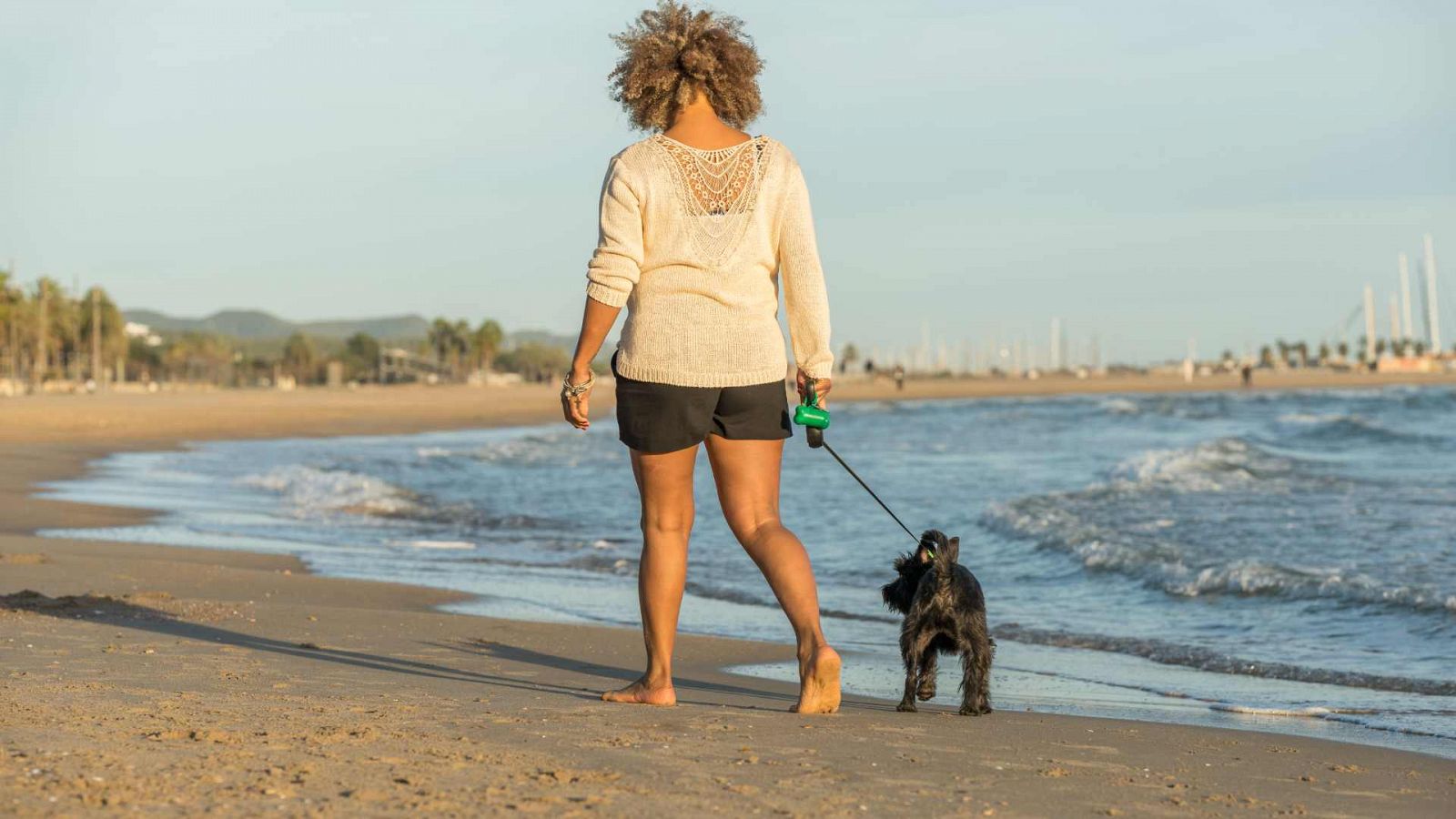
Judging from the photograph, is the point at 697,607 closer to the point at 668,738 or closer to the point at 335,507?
the point at 668,738

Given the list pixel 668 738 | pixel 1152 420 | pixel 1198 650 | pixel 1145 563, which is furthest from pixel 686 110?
pixel 1152 420

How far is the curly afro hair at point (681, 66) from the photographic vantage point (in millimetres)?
4355

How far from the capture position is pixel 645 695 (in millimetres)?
4441

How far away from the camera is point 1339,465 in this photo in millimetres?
20562

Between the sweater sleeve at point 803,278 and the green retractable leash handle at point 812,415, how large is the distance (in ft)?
0.20

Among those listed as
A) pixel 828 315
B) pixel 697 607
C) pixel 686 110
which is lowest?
pixel 697 607

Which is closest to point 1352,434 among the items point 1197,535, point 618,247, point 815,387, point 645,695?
point 1197,535

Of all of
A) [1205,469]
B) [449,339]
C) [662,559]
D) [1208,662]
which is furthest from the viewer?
[449,339]

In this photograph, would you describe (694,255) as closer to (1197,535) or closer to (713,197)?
(713,197)

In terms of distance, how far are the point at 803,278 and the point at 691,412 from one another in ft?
1.72

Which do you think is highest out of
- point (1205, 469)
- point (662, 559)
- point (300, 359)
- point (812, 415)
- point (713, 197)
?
point (300, 359)

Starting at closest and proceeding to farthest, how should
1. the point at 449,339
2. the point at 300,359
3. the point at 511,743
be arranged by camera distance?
the point at 511,743
the point at 300,359
the point at 449,339

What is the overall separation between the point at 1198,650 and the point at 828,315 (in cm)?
335

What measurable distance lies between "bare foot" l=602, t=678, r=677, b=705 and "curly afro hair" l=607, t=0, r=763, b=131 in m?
1.66
